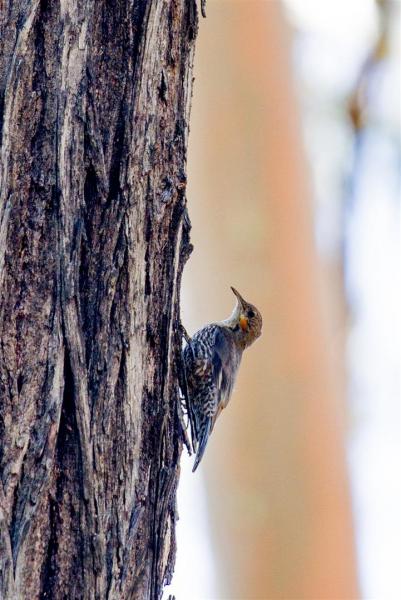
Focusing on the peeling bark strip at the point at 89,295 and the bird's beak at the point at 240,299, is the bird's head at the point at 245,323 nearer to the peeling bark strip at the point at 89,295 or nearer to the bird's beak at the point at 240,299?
the bird's beak at the point at 240,299

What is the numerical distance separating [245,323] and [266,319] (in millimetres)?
97

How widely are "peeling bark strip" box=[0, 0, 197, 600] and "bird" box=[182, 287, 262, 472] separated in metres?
1.43

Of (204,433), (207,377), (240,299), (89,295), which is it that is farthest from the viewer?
(240,299)

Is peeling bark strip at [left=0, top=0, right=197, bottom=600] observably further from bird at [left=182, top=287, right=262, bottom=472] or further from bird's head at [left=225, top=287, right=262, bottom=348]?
bird's head at [left=225, top=287, right=262, bottom=348]

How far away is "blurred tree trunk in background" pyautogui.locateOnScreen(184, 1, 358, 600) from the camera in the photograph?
3902 mm

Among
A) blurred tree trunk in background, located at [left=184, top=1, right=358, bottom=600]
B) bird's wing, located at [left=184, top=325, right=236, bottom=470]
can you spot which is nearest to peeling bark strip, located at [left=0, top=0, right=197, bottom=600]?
bird's wing, located at [left=184, top=325, right=236, bottom=470]

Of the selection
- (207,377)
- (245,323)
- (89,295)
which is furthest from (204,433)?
(89,295)

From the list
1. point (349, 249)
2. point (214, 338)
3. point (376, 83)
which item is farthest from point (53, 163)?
point (376, 83)

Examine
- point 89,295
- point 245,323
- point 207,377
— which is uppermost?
point 245,323

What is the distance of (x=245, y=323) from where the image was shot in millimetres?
4270

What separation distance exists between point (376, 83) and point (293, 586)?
357 centimetres

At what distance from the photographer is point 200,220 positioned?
434cm

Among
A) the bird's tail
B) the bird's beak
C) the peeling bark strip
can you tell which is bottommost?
the peeling bark strip

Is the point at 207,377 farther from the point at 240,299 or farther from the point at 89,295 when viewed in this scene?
the point at 89,295
